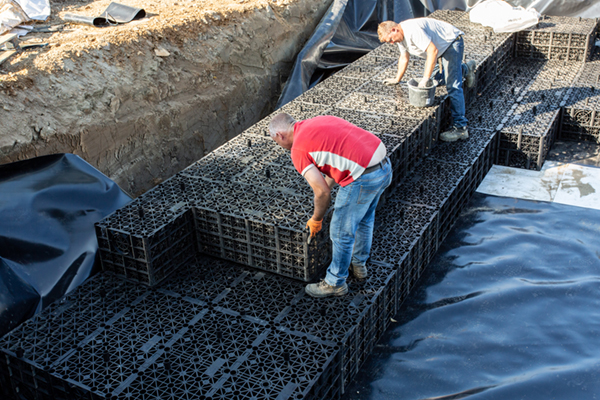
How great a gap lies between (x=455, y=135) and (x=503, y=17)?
4.34 metres

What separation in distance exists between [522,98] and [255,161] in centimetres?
521

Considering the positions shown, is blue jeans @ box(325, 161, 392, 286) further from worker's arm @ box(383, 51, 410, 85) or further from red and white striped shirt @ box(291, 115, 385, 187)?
worker's arm @ box(383, 51, 410, 85)

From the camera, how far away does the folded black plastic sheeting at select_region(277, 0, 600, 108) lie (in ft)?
34.8

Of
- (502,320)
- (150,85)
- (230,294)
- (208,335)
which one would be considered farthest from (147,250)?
(150,85)

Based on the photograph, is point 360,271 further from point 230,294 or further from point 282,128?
point 282,128

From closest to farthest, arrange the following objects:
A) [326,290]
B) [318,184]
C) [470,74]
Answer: [318,184] < [326,290] < [470,74]

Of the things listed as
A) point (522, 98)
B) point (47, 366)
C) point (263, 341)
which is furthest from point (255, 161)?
point (522, 98)

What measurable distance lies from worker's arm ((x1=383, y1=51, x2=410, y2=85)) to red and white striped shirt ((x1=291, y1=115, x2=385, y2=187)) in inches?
154

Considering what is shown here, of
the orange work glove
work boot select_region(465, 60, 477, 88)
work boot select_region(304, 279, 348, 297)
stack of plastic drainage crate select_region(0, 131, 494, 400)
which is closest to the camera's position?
stack of plastic drainage crate select_region(0, 131, 494, 400)

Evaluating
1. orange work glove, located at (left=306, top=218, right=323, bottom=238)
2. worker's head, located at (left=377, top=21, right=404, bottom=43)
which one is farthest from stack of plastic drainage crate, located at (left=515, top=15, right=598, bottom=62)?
orange work glove, located at (left=306, top=218, right=323, bottom=238)

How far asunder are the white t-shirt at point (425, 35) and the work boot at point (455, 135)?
1.10 m

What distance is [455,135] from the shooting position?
7688 millimetres

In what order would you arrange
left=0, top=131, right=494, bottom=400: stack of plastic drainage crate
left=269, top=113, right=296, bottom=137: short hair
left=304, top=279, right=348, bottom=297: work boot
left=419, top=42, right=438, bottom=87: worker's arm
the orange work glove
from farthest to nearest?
1. left=419, top=42, right=438, bottom=87: worker's arm
2. left=304, top=279, right=348, bottom=297: work boot
3. the orange work glove
4. left=269, top=113, right=296, bottom=137: short hair
5. left=0, top=131, right=494, bottom=400: stack of plastic drainage crate

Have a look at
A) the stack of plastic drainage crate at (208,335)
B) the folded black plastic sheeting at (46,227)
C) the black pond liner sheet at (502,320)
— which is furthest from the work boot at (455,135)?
the folded black plastic sheeting at (46,227)
